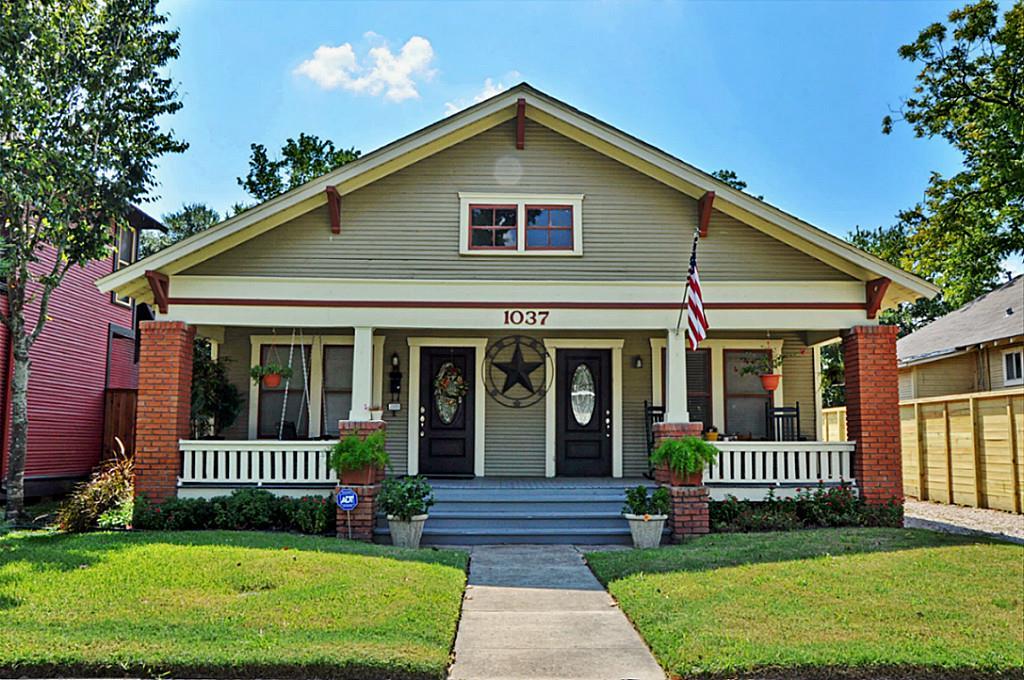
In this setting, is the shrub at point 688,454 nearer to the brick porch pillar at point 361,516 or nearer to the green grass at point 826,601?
the green grass at point 826,601

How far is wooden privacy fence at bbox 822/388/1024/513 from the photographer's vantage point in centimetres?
1252

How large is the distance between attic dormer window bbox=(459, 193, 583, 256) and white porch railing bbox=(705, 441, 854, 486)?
11.8 ft

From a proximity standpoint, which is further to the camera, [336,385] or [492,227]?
[336,385]

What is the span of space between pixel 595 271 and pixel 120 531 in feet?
23.2

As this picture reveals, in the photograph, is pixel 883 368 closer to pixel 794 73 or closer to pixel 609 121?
pixel 609 121

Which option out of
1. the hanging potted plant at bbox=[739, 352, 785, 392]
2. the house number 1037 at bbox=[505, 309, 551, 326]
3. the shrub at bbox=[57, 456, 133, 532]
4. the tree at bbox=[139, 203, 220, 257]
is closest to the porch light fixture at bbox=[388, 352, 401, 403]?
the house number 1037 at bbox=[505, 309, 551, 326]

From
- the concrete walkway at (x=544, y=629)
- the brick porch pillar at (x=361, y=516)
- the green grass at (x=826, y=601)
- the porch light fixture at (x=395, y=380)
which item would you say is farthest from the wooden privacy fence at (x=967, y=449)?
the brick porch pillar at (x=361, y=516)

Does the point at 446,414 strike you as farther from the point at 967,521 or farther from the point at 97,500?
the point at 967,521

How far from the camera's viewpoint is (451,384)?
43.6 feet

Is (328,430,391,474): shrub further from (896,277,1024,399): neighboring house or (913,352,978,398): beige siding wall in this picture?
(913,352,978,398): beige siding wall

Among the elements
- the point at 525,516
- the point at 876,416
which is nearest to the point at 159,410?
the point at 525,516

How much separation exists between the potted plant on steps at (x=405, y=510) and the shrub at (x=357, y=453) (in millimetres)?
420

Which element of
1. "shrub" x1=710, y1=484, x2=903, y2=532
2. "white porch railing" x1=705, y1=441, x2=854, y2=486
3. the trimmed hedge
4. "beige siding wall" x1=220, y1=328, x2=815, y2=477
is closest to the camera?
the trimmed hedge

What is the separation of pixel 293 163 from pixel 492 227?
47.9 feet
